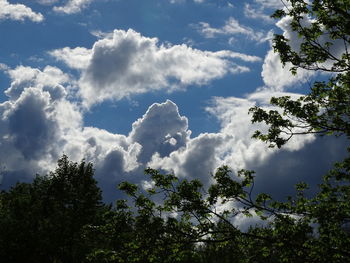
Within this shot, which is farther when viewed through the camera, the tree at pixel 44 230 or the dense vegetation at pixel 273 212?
the tree at pixel 44 230

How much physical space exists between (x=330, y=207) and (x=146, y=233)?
16.4 feet

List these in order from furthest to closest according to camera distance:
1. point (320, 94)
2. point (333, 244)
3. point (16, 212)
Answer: point (16, 212)
point (320, 94)
point (333, 244)

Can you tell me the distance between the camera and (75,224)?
1577 inches

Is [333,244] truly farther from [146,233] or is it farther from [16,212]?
[16,212]

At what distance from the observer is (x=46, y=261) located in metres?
38.9

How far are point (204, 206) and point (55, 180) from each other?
47738 mm

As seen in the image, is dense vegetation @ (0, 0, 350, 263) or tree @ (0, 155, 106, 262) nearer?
dense vegetation @ (0, 0, 350, 263)

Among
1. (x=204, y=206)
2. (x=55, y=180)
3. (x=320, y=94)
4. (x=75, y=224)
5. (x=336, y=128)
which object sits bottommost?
(x=204, y=206)

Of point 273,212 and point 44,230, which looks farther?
point 44,230

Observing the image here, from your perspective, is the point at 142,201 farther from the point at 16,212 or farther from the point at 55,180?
the point at 55,180

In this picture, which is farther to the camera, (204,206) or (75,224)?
(75,224)

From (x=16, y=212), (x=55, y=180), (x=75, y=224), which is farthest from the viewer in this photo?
(x=55, y=180)

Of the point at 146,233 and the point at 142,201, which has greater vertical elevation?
the point at 142,201

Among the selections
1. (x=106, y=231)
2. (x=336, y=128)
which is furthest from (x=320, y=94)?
(x=106, y=231)
